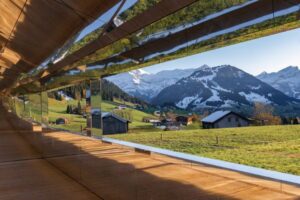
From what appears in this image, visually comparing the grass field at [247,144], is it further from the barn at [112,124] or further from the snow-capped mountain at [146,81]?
the barn at [112,124]

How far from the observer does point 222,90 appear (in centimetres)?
304

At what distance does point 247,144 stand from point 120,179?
1312mm

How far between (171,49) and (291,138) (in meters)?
1.41

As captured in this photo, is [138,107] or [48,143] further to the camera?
[48,143]

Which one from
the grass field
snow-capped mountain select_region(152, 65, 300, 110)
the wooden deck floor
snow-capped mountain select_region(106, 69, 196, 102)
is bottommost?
the wooden deck floor

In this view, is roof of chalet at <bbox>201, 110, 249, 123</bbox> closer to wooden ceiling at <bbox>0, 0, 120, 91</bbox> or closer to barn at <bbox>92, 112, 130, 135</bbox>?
wooden ceiling at <bbox>0, 0, 120, 91</bbox>

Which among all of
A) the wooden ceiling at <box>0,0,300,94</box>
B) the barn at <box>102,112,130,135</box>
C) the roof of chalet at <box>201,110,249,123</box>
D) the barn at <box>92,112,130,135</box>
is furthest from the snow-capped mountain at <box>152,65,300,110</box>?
the barn at <box>92,112,130,135</box>

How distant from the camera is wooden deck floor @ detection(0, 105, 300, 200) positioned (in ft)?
9.95

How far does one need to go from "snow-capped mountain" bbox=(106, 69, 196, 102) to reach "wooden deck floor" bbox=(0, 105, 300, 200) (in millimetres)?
924

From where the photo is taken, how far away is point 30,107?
14.0m

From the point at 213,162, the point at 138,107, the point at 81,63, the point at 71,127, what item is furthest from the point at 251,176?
the point at 71,127

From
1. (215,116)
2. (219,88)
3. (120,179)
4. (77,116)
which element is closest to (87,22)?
(219,88)

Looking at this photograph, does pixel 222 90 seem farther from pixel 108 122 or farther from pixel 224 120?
pixel 108 122

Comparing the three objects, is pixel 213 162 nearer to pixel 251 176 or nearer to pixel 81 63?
pixel 251 176
